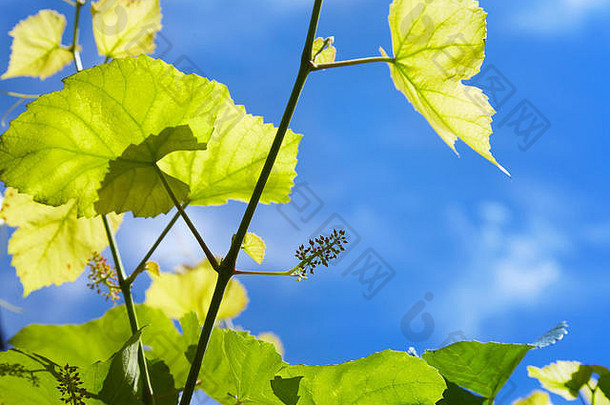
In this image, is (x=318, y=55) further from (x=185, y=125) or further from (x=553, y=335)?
(x=553, y=335)

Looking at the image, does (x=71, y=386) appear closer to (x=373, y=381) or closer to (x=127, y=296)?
(x=127, y=296)

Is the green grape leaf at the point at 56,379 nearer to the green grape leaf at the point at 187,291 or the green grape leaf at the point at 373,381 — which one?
the green grape leaf at the point at 373,381

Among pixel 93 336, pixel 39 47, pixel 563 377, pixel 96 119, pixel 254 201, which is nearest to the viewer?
pixel 254 201

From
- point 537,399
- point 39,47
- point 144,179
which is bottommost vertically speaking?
point 144,179

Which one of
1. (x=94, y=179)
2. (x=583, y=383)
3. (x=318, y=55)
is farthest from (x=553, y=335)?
(x=94, y=179)

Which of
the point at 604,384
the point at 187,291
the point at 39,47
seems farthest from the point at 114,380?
the point at 39,47

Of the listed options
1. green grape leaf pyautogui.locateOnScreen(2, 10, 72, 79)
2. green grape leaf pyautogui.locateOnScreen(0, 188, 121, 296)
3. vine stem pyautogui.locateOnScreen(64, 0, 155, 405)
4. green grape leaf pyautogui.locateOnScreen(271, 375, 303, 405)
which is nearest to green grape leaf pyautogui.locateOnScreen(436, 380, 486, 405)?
green grape leaf pyautogui.locateOnScreen(271, 375, 303, 405)

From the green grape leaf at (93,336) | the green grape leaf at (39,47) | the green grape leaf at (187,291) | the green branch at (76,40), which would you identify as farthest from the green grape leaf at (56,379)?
the green grape leaf at (39,47)
